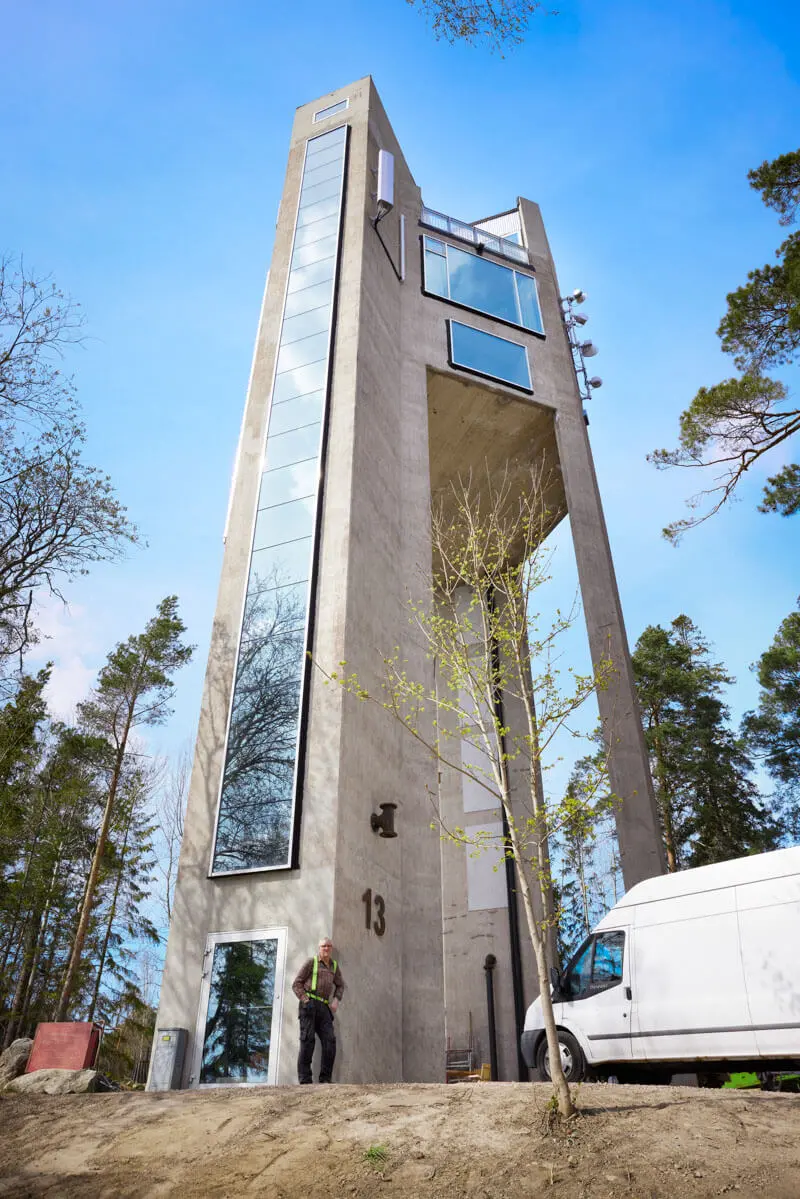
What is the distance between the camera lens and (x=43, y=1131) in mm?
7461

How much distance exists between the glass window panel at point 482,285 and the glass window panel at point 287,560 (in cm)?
1162

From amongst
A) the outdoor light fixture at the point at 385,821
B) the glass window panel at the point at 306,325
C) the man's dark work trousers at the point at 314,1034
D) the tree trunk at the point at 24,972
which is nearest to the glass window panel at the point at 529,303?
the glass window panel at the point at 306,325

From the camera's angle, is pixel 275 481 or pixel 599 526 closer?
pixel 275 481

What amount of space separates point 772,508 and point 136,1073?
110 ft

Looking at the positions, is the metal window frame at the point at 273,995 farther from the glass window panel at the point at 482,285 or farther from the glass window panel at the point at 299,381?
the glass window panel at the point at 482,285

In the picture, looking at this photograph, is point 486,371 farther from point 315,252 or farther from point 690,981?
point 690,981

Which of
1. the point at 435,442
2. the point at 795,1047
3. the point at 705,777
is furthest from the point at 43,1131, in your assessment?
the point at 705,777

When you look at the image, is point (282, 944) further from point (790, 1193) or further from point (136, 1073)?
point (136, 1073)

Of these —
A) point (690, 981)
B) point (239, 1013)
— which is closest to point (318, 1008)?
point (239, 1013)

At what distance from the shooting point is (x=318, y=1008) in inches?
374

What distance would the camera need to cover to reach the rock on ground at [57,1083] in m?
8.91

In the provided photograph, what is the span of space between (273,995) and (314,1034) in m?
1.61

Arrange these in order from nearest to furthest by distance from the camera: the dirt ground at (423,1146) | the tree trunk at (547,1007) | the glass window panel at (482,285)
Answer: the dirt ground at (423,1146)
the tree trunk at (547,1007)
the glass window panel at (482,285)

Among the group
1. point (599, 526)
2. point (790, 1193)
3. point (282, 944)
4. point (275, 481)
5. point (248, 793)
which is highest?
point (599, 526)
